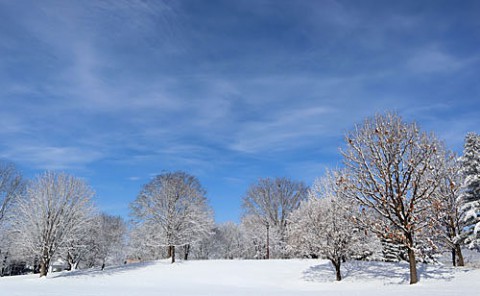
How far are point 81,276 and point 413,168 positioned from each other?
2684 centimetres

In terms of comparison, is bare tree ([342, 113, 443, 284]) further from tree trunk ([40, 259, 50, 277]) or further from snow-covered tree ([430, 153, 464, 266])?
tree trunk ([40, 259, 50, 277])

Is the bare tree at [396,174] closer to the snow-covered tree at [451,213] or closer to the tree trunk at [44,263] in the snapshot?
the snow-covered tree at [451,213]

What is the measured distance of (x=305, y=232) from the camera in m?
24.3

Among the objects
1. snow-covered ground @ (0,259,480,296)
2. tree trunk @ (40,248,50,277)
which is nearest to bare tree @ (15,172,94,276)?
tree trunk @ (40,248,50,277)

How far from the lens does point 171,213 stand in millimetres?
35000

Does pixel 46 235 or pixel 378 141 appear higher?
pixel 378 141

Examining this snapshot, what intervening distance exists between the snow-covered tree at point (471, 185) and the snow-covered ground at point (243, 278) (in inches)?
102

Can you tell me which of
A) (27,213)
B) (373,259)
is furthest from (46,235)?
(373,259)

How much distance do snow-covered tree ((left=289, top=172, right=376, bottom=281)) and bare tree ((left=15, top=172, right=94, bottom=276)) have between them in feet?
63.9

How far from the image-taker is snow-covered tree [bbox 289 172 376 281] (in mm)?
22250

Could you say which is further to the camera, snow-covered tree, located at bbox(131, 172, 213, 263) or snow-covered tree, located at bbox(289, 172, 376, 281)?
snow-covered tree, located at bbox(131, 172, 213, 263)

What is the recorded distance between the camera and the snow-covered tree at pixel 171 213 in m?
34.7

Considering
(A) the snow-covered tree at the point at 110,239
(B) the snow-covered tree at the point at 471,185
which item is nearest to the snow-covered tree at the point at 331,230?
(B) the snow-covered tree at the point at 471,185

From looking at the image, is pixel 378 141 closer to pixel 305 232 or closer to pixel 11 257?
pixel 305 232
